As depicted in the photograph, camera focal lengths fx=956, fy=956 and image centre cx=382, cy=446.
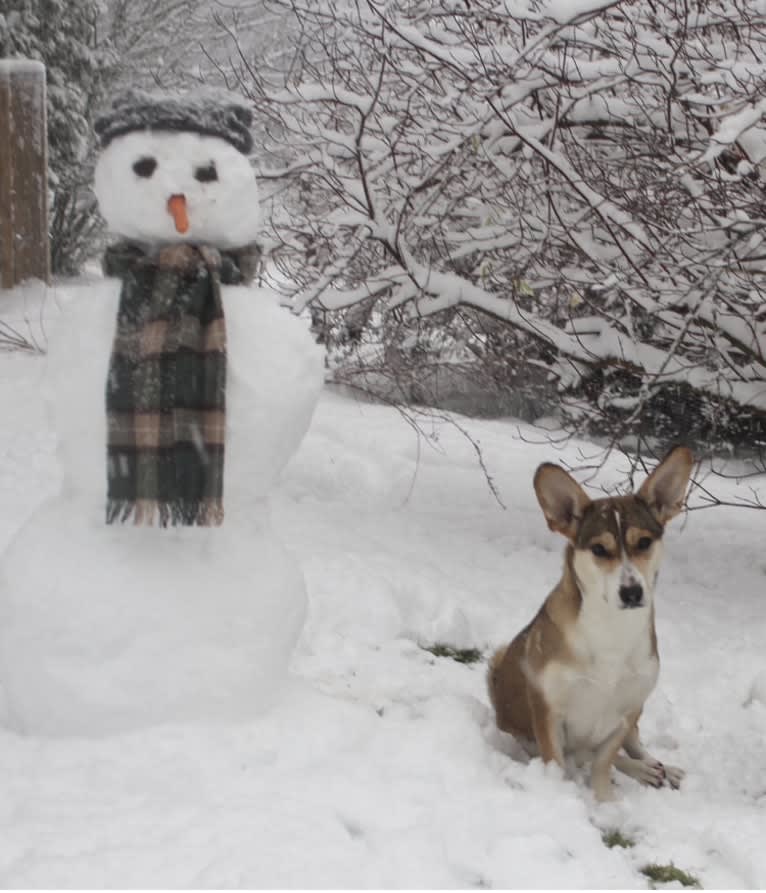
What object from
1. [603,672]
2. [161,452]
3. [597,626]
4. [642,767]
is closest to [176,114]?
[161,452]

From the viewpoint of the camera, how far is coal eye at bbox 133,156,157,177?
3.35 metres

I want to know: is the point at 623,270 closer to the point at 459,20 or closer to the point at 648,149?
the point at 648,149

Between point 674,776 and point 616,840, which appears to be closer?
point 616,840

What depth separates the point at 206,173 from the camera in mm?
3395

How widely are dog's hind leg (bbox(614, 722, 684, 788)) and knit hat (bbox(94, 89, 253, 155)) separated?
2.77m

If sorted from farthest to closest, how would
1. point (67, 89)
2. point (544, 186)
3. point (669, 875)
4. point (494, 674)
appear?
point (67, 89) → point (544, 186) → point (494, 674) → point (669, 875)

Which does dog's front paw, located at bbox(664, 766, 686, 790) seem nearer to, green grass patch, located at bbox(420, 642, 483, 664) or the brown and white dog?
the brown and white dog

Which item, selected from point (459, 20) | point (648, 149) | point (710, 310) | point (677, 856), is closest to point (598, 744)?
point (677, 856)

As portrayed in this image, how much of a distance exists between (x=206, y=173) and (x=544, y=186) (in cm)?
308

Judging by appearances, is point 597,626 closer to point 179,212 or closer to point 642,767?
point 642,767

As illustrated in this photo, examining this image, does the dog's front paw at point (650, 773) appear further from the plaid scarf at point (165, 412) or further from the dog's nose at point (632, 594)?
the plaid scarf at point (165, 412)

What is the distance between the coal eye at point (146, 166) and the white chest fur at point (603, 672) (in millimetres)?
2221

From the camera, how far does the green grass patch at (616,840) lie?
10.7 feet

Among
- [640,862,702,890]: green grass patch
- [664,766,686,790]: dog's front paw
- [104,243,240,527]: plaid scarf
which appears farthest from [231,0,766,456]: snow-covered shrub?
[640,862,702,890]: green grass patch
